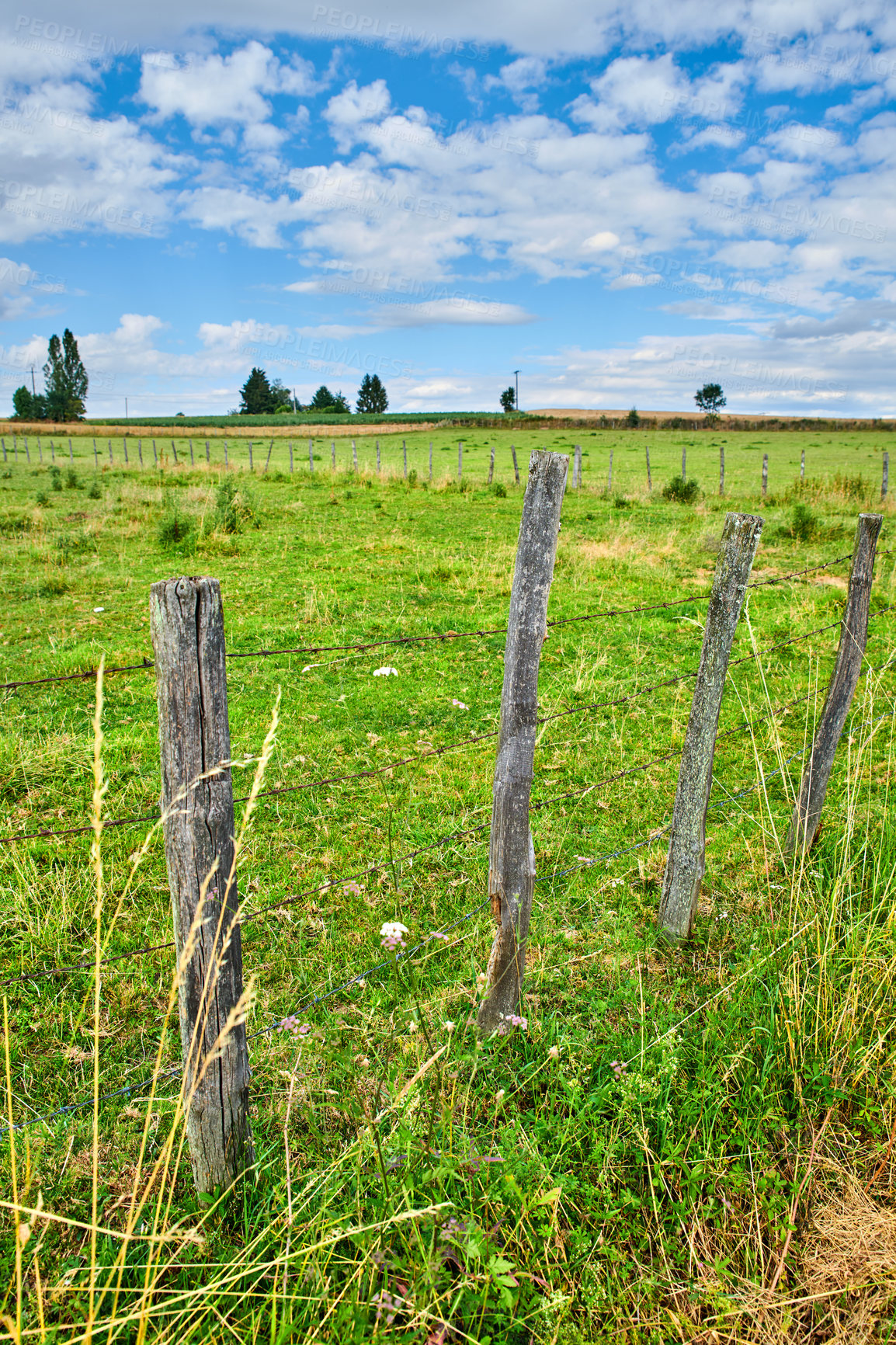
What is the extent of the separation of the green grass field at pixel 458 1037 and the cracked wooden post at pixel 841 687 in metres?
0.14

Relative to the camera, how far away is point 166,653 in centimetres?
172

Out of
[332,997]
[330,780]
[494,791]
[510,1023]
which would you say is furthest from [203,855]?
[332,997]

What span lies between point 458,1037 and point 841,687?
273 centimetres

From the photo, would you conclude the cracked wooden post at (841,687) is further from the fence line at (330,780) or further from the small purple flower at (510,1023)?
the small purple flower at (510,1023)

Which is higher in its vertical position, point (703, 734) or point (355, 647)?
point (355, 647)

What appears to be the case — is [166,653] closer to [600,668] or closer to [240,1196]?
[240,1196]

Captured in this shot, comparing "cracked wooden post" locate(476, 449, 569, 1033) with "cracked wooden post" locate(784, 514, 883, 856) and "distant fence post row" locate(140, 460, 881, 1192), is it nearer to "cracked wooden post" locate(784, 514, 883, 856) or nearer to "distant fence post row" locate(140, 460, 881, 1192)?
"distant fence post row" locate(140, 460, 881, 1192)

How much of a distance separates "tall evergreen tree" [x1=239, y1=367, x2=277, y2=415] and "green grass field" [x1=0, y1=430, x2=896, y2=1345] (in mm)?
101376

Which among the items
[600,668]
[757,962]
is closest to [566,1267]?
[757,962]

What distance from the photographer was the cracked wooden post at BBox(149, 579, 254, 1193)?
1.71 meters

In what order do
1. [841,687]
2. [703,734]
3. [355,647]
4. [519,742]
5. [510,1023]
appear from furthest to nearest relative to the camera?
[841,687]
[703,734]
[355,647]
[510,1023]
[519,742]

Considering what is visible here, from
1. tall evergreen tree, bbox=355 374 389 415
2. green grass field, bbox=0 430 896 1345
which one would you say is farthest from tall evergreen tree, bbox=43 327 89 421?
green grass field, bbox=0 430 896 1345

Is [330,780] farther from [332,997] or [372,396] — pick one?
[372,396]

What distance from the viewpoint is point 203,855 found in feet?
5.97
